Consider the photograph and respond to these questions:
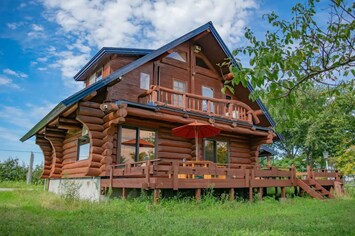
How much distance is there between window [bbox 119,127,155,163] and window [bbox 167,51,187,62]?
13.4ft

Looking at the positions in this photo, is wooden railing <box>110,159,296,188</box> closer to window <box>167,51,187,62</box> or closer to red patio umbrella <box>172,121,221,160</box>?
red patio umbrella <box>172,121,221,160</box>

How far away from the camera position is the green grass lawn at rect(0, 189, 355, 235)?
6.11m

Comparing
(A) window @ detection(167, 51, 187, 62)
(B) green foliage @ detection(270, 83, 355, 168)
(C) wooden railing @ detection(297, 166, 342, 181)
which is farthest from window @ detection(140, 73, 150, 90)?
(B) green foliage @ detection(270, 83, 355, 168)

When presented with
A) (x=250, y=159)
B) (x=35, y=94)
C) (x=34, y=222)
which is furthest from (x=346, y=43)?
(x=35, y=94)

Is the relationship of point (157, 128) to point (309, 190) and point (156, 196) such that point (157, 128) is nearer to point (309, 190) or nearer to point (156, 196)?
point (156, 196)

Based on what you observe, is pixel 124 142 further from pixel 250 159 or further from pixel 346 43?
pixel 346 43

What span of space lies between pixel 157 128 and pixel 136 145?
1.26 m

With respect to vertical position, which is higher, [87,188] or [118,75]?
[118,75]

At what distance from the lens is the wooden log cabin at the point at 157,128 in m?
→ 11.1

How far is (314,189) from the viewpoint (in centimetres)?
1459

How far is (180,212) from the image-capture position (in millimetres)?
8930

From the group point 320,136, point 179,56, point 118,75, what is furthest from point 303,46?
point 320,136

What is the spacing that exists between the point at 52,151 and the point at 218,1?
46.2 feet

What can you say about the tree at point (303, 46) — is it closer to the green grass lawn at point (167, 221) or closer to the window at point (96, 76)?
the green grass lawn at point (167, 221)
